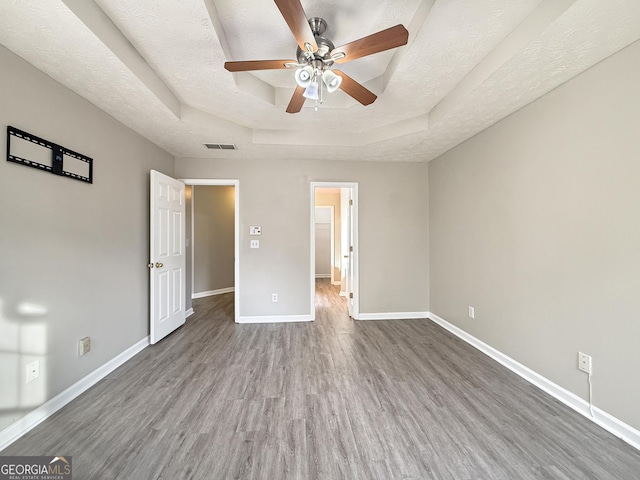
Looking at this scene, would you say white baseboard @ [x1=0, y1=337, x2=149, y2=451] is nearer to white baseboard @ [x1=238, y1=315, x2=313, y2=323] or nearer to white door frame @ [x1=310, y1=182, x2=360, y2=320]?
white baseboard @ [x1=238, y1=315, x2=313, y2=323]

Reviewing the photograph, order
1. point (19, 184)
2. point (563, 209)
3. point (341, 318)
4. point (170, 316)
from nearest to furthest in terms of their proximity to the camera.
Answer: point (19, 184) < point (563, 209) < point (170, 316) < point (341, 318)

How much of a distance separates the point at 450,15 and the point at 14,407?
137 inches

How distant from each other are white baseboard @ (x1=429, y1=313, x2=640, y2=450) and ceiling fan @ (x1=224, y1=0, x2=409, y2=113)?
8.47 feet

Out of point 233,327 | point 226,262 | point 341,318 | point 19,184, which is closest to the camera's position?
point 19,184

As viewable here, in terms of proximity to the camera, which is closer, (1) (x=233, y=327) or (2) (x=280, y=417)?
(2) (x=280, y=417)

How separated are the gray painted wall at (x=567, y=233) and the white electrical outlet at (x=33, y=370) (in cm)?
370

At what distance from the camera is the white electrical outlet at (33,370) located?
1625 millimetres

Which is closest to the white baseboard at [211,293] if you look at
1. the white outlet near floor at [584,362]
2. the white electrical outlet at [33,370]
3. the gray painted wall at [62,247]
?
the gray painted wall at [62,247]

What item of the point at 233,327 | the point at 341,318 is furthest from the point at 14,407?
the point at 341,318

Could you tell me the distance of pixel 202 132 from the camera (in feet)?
8.91

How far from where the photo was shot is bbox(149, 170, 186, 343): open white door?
2.85 meters

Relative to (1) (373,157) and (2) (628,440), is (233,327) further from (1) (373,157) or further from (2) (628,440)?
(2) (628,440)

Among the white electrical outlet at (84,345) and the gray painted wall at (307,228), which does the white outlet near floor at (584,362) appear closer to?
the gray painted wall at (307,228)

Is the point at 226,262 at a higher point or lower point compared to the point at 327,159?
lower
